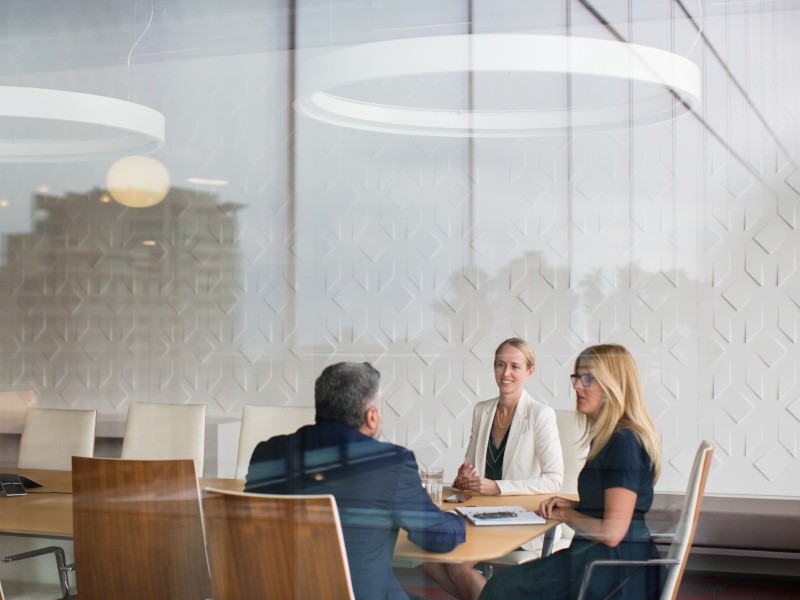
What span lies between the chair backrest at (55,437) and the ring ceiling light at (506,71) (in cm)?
200

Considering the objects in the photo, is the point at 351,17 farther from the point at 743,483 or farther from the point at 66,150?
the point at 743,483

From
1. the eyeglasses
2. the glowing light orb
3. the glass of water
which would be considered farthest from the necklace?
the glowing light orb

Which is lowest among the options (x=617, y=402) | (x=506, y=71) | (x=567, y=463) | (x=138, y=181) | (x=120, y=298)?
(x=567, y=463)

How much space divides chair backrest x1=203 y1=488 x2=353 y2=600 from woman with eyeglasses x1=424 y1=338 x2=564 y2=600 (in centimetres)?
91

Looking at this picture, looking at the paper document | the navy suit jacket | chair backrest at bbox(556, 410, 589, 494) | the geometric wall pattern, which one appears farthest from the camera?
the geometric wall pattern

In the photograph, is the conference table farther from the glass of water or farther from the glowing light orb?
the glowing light orb

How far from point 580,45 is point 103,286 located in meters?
2.53

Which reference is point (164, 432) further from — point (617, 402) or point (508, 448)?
point (617, 402)

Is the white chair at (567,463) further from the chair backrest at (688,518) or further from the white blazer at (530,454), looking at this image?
the chair backrest at (688,518)

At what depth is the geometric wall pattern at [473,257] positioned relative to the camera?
3578 millimetres

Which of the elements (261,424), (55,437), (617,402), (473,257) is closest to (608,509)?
(617,402)

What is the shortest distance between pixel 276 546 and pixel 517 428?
1.33 metres

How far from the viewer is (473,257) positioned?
147 inches

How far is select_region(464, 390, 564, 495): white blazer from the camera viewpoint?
348cm
